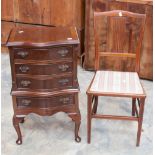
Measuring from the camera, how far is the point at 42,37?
6.41 ft

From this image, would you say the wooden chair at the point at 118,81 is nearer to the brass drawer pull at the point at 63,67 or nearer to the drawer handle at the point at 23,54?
the brass drawer pull at the point at 63,67

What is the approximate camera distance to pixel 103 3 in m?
2.84

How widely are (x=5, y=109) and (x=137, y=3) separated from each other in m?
1.46

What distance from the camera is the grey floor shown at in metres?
2.17

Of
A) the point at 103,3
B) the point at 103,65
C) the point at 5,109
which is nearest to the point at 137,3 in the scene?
the point at 103,3

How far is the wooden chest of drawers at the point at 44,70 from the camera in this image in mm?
1891

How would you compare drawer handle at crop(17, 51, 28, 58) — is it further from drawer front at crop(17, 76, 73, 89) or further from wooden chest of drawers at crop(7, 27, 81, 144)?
drawer front at crop(17, 76, 73, 89)

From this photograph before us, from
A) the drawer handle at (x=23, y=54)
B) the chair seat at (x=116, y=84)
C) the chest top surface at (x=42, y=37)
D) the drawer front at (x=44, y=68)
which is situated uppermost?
the chest top surface at (x=42, y=37)

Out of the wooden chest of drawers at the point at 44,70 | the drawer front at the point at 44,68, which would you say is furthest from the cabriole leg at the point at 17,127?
the drawer front at the point at 44,68

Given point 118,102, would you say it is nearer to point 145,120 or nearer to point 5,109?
point 145,120

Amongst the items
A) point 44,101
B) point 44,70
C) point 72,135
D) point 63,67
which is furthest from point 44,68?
point 72,135

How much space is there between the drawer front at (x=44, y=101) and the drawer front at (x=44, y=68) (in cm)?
19

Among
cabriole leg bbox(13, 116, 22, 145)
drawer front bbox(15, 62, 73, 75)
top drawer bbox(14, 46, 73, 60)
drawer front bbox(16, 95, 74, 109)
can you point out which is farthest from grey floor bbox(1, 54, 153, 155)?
top drawer bbox(14, 46, 73, 60)

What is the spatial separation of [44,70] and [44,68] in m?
0.01
